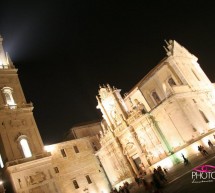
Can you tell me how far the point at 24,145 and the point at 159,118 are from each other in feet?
61.9

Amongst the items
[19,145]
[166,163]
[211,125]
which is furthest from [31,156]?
[211,125]

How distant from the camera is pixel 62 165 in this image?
147 feet

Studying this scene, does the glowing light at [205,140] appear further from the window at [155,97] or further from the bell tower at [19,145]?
the bell tower at [19,145]

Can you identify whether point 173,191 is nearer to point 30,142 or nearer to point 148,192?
point 148,192

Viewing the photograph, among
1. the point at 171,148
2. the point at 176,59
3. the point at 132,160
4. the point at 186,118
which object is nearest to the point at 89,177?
the point at 132,160

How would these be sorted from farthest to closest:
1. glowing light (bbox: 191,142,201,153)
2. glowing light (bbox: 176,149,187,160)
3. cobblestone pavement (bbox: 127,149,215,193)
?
glowing light (bbox: 176,149,187,160)
glowing light (bbox: 191,142,201,153)
cobblestone pavement (bbox: 127,149,215,193)

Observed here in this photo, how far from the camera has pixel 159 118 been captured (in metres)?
38.2

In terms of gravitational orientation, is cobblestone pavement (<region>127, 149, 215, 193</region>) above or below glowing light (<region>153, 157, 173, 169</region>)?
below

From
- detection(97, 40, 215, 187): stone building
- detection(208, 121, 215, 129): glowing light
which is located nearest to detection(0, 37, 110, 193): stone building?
detection(97, 40, 215, 187): stone building

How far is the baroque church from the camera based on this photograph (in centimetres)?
3534

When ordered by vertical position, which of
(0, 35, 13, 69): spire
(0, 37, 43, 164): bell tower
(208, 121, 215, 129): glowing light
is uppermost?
(0, 35, 13, 69): spire

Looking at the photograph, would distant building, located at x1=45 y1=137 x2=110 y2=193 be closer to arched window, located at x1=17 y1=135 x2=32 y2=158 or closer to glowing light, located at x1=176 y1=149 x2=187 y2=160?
arched window, located at x1=17 y1=135 x2=32 y2=158

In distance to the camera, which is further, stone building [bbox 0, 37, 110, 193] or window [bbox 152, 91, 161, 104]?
window [bbox 152, 91, 161, 104]

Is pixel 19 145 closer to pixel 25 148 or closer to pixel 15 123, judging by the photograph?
pixel 25 148
